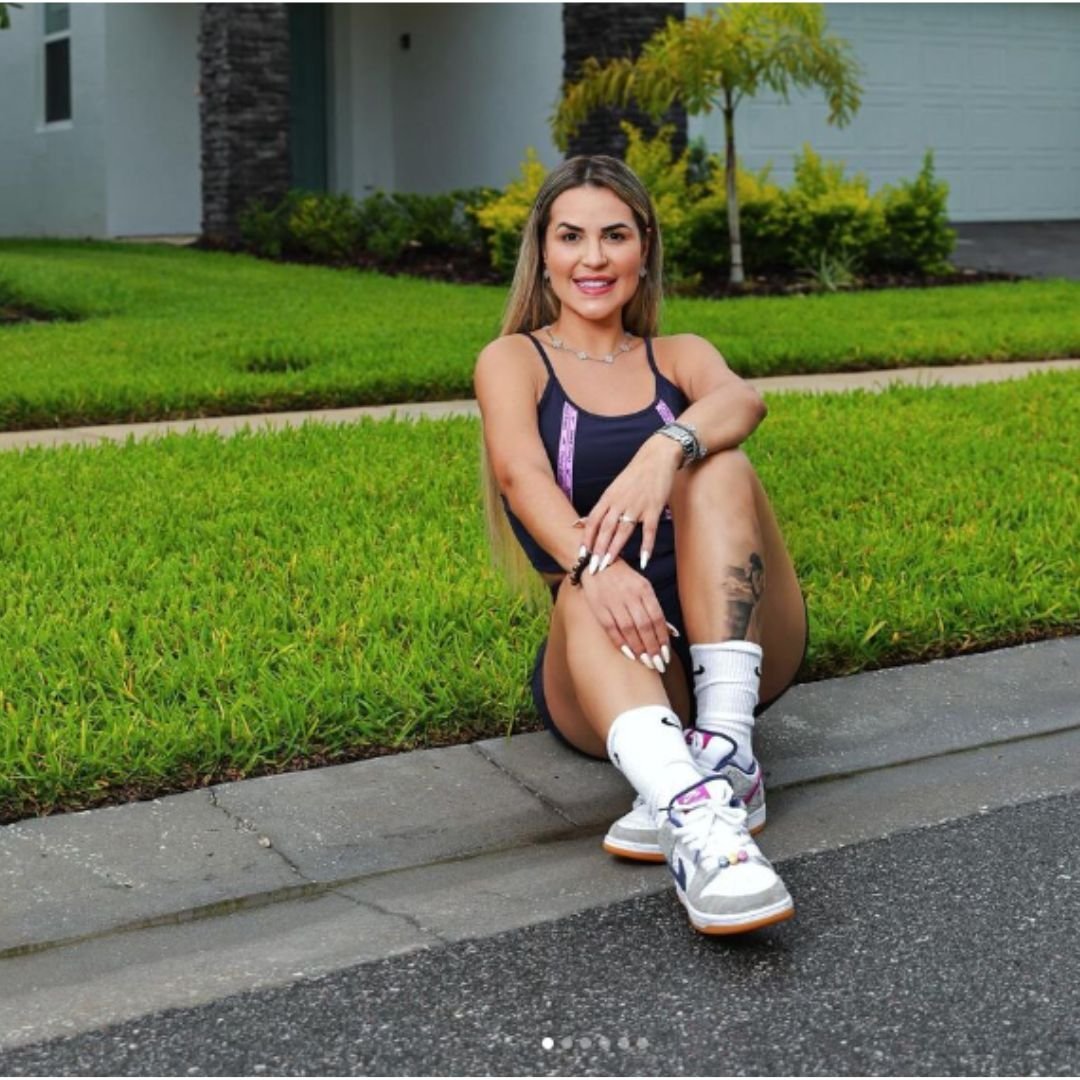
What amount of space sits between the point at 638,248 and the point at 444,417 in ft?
12.9

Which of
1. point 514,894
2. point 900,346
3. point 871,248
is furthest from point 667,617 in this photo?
point 871,248

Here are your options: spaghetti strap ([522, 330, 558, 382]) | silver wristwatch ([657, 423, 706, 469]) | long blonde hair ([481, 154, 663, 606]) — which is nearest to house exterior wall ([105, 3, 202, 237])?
long blonde hair ([481, 154, 663, 606])

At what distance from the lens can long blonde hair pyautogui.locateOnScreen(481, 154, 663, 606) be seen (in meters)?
3.73

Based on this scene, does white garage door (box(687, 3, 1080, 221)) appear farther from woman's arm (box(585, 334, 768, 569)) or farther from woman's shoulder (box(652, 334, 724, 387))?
woman's arm (box(585, 334, 768, 569))

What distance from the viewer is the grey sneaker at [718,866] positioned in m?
2.88

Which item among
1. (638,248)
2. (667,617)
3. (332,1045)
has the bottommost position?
(332,1045)

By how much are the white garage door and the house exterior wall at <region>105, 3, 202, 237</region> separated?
5.80 meters

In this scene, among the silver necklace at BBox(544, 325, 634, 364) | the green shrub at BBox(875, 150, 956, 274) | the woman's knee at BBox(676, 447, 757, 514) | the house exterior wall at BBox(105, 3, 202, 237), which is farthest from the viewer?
the house exterior wall at BBox(105, 3, 202, 237)

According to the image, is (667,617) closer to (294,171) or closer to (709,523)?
(709,523)

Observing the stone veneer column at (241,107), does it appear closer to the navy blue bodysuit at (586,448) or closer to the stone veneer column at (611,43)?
the stone veneer column at (611,43)

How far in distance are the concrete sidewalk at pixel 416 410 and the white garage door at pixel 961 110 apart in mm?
9828

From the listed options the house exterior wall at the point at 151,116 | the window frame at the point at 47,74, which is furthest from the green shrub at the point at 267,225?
the window frame at the point at 47,74

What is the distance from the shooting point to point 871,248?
583 inches

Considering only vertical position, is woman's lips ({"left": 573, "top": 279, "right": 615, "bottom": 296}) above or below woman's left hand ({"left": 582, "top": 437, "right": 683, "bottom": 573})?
above
